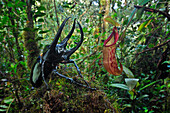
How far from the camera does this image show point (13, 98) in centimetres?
81

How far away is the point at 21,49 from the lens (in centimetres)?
111

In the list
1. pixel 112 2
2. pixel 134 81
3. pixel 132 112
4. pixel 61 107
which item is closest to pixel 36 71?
pixel 61 107

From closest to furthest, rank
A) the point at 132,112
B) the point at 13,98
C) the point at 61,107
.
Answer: the point at 61,107
the point at 13,98
the point at 132,112

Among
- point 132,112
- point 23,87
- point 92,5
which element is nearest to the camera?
point 23,87

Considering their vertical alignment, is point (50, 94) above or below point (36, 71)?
below

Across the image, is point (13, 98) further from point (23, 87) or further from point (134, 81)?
point (134, 81)

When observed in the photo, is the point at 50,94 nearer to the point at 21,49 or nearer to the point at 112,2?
the point at 21,49

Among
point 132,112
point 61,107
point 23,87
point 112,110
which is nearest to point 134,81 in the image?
point 112,110

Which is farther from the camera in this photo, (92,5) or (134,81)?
(92,5)

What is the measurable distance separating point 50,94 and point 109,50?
50 centimetres

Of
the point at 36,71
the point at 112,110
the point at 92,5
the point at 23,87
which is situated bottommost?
the point at 112,110

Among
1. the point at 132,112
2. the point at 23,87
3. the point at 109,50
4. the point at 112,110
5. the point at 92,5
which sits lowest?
the point at 132,112

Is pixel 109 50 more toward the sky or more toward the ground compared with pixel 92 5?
more toward the ground

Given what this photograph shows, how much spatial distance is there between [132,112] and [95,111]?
99 centimetres
